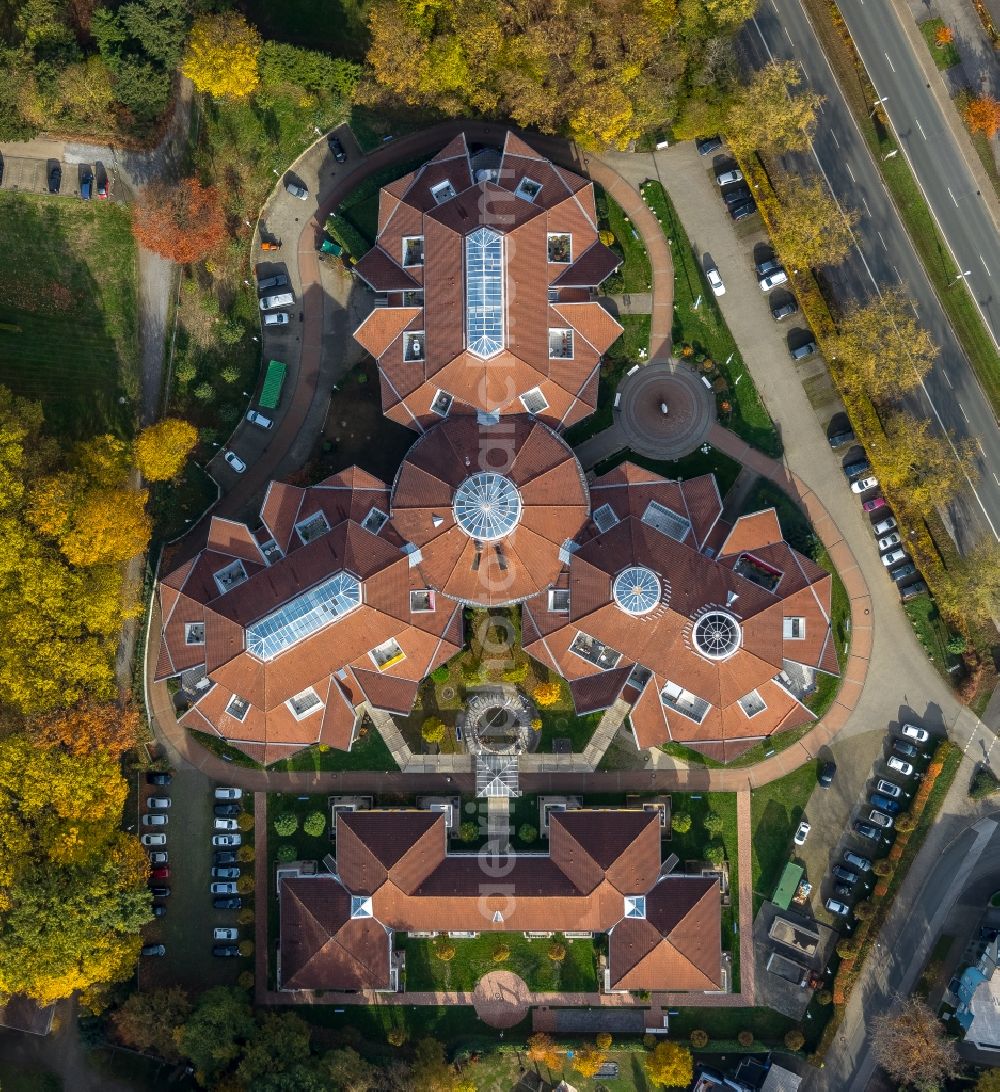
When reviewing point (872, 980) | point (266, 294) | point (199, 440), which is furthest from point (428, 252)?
point (872, 980)

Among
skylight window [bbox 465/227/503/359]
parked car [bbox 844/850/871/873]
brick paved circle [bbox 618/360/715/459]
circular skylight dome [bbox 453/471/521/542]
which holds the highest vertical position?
skylight window [bbox 465/227/503/359]

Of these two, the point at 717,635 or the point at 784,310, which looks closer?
the point at 717,635

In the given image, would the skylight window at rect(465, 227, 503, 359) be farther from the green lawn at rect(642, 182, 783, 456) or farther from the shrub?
the shrub

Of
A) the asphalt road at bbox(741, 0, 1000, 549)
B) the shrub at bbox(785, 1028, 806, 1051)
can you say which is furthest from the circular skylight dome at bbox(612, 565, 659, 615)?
the shrub at bbox(785, 1028, 806, 1051)

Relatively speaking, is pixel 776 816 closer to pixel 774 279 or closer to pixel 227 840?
pixel 774 279

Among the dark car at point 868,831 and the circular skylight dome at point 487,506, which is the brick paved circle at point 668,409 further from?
the dark car at point 868,831

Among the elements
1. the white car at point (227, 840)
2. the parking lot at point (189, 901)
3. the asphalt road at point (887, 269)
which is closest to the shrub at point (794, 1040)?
the asphalt road at point (887, 269)

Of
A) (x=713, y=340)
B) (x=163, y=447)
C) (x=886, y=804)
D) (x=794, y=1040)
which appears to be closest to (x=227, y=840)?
(x=163, y=447)
